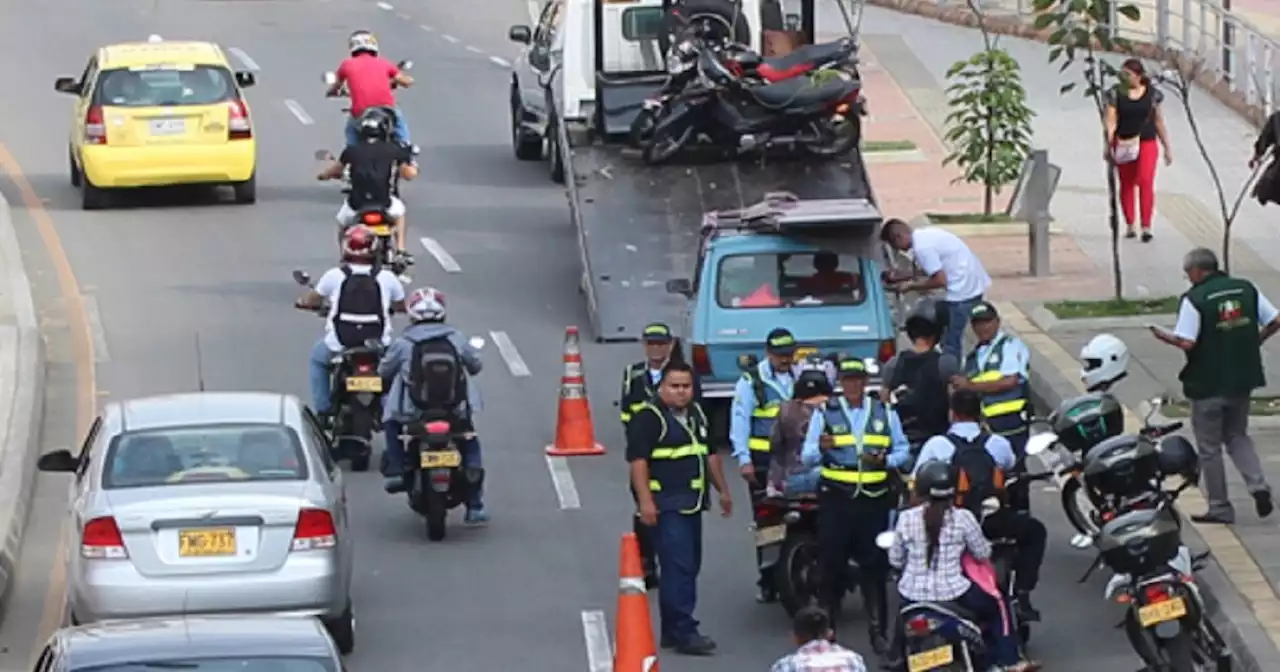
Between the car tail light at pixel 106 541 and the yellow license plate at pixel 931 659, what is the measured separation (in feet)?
13.5

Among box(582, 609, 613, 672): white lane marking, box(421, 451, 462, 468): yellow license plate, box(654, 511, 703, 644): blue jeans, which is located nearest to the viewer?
box(654, 511, 703, 644): blue jeans

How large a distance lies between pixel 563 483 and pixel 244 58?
22.6 m

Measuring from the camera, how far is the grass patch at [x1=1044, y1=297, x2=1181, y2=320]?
79.0 feet

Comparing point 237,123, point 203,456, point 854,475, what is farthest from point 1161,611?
point 237,123

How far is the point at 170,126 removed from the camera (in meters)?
29.6

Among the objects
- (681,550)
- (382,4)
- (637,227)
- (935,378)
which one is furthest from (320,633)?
(382,4)

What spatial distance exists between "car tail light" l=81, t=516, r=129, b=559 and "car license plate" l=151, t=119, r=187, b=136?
15.5m

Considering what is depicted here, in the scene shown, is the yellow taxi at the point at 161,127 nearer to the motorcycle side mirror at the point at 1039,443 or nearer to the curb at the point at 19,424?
the curb at the point at 19,424

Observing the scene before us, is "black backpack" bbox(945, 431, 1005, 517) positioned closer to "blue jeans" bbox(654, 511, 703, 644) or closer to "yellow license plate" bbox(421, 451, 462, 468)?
"blue jeans" bbox(654, 511, 703, 644)

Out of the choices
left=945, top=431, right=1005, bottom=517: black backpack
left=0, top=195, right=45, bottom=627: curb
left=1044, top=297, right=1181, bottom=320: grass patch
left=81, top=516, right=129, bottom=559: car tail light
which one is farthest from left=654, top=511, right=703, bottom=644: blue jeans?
left=1044, top=297, right=1181, bottom=320: grass patch

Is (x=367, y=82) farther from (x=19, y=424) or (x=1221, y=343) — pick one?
(x=1221, y=343)

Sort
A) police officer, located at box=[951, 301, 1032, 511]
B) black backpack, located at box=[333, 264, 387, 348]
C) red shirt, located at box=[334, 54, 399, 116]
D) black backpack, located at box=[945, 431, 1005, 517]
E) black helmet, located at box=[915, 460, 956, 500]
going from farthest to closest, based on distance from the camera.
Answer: red shirt, located at box=[334, 54, 399, 116] → black backpack, located at box=[333, 264, 387, 348] → police officer, located at box=[951, 301, 1032, 511] → black backpack, located at box=[945, 431, 1005, 517] → black helmet, located at box=[915, 460, 956, 500]

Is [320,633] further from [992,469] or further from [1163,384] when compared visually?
[1163,384]

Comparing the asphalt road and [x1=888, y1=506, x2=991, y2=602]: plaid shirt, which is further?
the asphalt road
